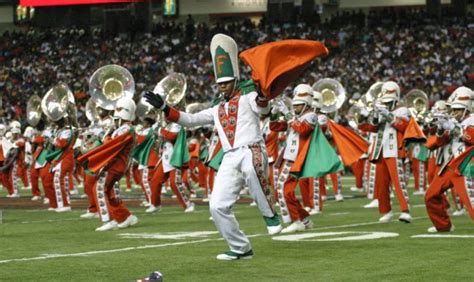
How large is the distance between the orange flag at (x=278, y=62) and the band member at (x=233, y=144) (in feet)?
0.57

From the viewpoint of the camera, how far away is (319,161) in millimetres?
16406

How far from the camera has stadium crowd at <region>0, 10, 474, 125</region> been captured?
147 feet

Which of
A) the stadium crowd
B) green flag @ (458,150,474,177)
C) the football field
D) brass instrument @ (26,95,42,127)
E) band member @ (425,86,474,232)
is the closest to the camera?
the football field

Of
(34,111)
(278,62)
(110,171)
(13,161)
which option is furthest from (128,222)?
(13,161)

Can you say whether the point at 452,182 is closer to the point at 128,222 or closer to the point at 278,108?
the point at 278,108

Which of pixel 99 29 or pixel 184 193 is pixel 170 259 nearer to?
pixel 184 193

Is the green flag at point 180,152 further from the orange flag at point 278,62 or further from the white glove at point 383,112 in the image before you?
the orange flag at point 278,62

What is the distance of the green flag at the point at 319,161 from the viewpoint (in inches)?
640

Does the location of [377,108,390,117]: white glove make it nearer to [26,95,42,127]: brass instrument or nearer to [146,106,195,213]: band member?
[146,106,195,213]: band member

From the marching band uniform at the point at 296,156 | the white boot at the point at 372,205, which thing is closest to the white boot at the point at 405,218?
the marching band uniform at the point at 296,156

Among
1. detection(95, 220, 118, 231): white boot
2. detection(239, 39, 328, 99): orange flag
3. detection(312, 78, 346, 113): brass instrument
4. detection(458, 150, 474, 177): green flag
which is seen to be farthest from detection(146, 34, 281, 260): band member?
detection(312, 78, 346, 113): brass instrument

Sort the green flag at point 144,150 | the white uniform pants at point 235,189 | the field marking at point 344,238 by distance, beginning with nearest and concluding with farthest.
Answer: the white uniform pants at point 235,189 → the field marking at point 344,238 → the green flag at point 144,150

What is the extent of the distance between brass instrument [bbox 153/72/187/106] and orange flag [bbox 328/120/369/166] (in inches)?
157

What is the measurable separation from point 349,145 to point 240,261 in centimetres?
668
